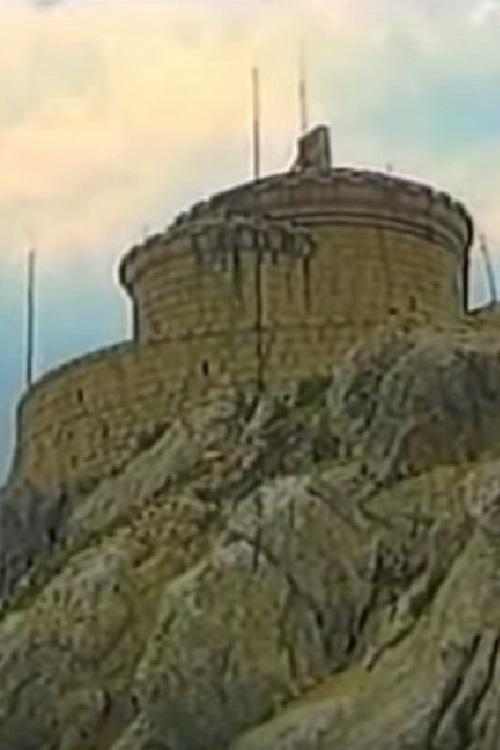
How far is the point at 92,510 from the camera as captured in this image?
34344mm

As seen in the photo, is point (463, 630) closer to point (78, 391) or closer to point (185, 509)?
point (185, 509)

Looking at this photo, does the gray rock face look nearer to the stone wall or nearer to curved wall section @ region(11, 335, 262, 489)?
curved wall section @ region(11, 335, 262, 489)

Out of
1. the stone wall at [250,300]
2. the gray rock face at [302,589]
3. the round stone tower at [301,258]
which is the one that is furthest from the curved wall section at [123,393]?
the gray rock face at [302,589]

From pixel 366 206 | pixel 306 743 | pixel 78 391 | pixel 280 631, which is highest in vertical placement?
pixel 366 206

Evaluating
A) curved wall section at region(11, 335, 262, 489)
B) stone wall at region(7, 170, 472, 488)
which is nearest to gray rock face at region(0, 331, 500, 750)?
curved wall section at region(11, 335, 262, 489)

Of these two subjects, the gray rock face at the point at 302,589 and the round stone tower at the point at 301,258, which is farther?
the round stone tower at the point at 301,258

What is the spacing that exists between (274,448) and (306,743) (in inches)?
356

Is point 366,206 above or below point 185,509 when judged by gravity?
above

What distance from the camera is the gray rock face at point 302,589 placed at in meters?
24.1

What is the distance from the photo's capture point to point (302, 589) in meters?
27.0

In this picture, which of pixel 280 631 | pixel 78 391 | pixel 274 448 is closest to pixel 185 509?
pixel 274 448

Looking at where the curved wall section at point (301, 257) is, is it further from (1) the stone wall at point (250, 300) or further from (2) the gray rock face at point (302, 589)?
(2) the gray rock face at point (302, 589)

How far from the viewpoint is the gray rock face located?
79.2 feet

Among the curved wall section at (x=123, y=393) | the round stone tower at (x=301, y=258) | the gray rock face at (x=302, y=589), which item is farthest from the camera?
the round stone tower at (x=301, y=258)
